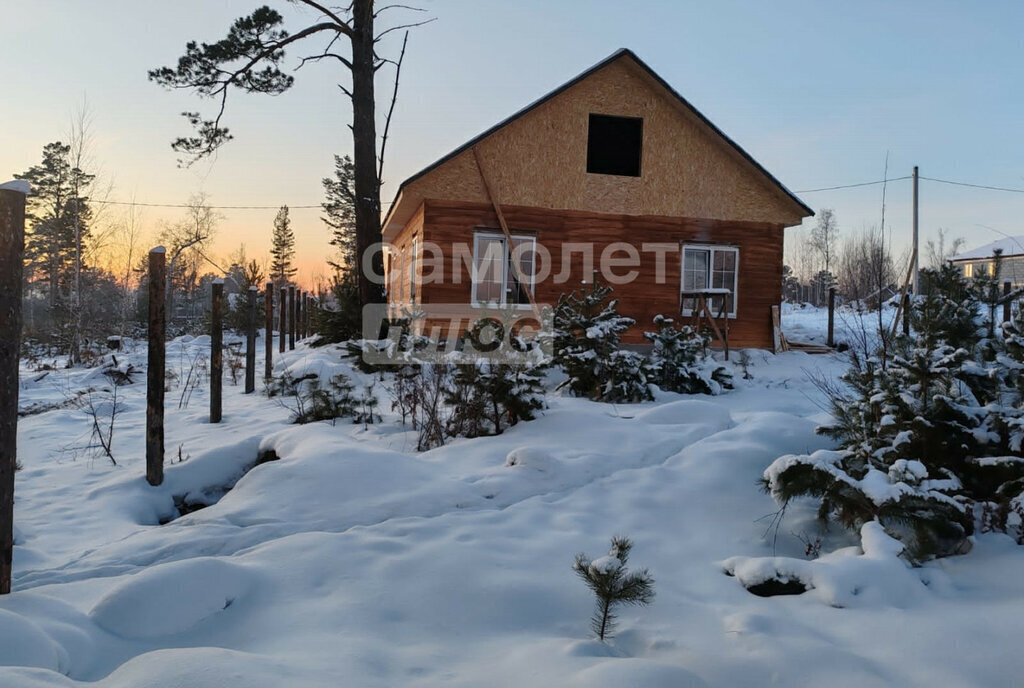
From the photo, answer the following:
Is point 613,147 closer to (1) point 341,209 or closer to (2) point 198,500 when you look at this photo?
(2) point 198,500

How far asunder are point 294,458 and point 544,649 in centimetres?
316

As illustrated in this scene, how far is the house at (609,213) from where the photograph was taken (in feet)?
41.6

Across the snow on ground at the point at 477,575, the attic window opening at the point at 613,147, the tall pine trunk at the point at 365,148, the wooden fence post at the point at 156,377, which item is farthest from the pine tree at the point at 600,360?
the attic window opening at the point at 613,147

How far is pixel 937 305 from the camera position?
4.39 metres

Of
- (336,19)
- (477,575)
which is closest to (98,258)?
(336,19)

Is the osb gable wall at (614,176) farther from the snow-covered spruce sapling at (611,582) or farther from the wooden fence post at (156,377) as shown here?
the snow-covered spruce sapling at (611,582)

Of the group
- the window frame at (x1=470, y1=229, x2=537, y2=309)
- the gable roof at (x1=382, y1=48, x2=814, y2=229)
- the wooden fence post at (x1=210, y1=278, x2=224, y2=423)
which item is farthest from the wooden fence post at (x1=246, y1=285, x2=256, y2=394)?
the window frame at (x1=470, y1=229, x2=537, y2=309)

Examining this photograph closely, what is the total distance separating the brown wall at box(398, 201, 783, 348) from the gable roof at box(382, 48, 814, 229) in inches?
27.8

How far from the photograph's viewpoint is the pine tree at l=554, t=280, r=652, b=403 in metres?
7.59

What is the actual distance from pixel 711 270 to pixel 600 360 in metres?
7.55

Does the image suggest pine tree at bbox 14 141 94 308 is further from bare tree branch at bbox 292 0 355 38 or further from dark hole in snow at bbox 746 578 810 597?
dark hole in snow at bbox 746 578 810 597

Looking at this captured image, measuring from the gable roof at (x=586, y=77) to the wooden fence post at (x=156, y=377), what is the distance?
7.02 metres

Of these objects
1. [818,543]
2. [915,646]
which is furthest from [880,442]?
[915,646]

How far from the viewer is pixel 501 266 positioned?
1319 cm
